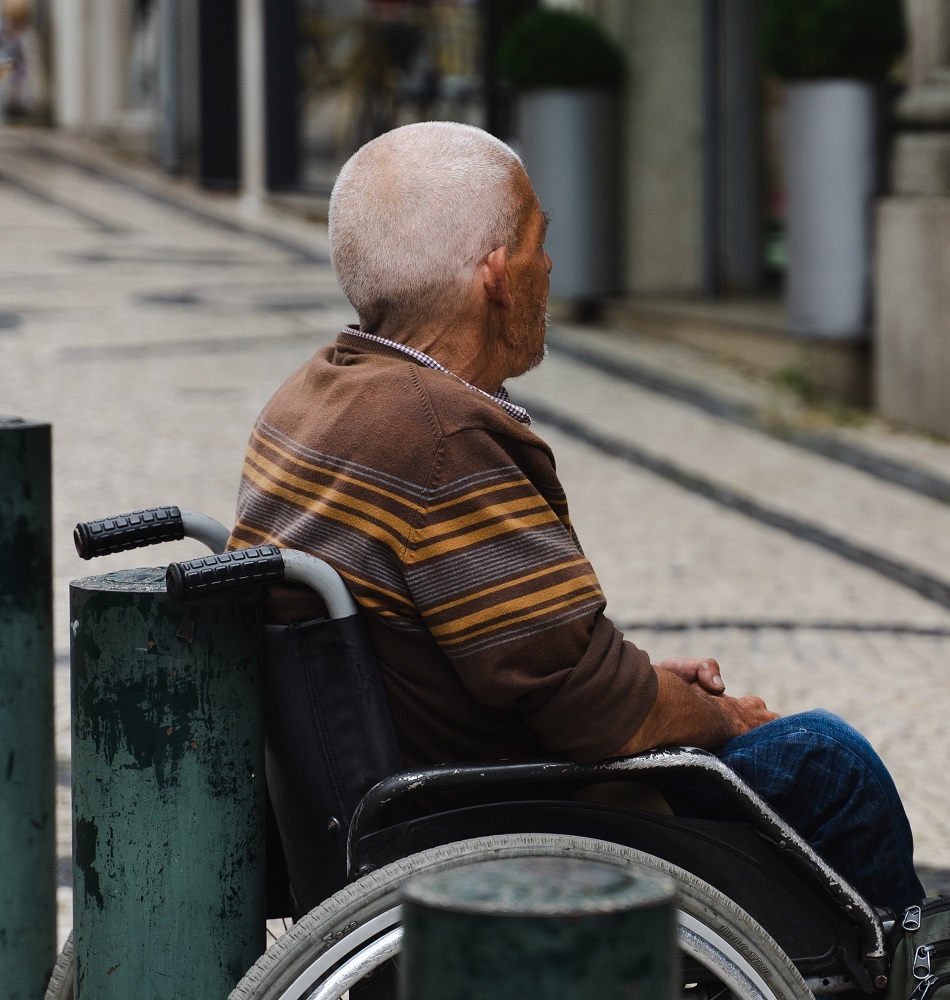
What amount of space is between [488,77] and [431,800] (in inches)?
382

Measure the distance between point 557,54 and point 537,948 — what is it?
917 cm

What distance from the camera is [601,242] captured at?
10500 millimetres

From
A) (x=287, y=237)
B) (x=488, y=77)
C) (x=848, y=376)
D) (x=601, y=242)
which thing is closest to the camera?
(x=848, y=376)

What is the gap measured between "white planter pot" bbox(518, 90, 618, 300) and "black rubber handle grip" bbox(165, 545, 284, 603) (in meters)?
8.16

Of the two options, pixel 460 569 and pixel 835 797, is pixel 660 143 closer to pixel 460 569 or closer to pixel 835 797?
pixel 835 797

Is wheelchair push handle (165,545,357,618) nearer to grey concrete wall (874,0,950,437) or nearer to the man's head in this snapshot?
the man's head

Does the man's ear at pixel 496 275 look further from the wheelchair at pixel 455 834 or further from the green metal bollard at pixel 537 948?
the green metal bollard at pixel 537 948

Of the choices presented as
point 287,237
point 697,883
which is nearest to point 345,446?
point 697,883

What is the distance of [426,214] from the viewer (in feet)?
7.17

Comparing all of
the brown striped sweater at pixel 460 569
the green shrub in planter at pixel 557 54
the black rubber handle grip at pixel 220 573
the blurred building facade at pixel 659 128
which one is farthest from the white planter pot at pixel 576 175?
the black rubber handle grip at pixel 220 573

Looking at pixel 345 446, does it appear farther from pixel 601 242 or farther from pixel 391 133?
pixel 601 242

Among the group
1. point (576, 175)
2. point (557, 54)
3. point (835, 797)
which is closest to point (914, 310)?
point (576, 175)

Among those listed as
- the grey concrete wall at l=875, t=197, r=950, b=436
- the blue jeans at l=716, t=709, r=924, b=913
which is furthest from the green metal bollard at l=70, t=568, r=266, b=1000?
the grey concrete wall at l=875, t=197, r=950, b=436

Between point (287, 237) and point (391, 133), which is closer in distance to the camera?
point (391, 133)
